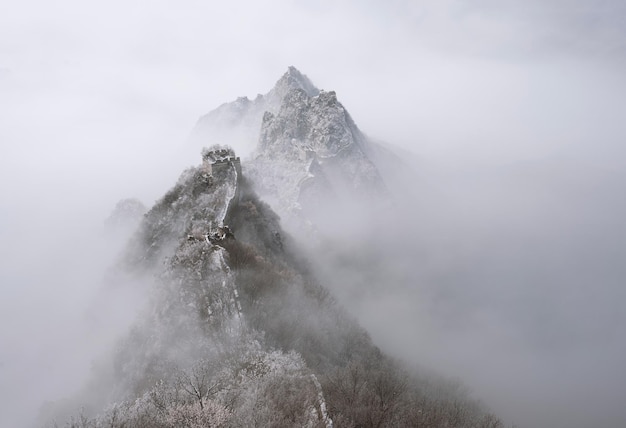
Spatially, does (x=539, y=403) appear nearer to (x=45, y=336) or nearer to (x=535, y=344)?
(x=535, y=344)

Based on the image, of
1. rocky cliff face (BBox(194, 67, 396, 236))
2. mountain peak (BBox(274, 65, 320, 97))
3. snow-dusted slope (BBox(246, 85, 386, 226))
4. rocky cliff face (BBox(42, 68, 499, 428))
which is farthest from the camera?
mountain peak (BBox(274, 65, 320, 97))

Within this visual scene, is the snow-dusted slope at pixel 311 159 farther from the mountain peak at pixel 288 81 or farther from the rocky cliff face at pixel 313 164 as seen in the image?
the mountain peak at pixel 288 81

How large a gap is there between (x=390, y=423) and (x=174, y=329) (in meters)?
22.5

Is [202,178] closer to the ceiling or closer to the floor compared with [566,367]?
closer to the ceiling

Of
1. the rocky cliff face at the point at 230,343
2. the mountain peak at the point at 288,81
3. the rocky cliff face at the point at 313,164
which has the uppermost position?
the mountain peak at the point at 288,81

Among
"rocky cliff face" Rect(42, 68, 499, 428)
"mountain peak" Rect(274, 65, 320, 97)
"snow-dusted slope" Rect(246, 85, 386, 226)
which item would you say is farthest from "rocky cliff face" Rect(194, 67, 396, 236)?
"rocky cliff face" Rect(42, 68, 499, 428)

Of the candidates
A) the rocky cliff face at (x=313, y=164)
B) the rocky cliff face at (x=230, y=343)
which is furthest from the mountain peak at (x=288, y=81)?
the rocky cliff face at (x=230, y=343)

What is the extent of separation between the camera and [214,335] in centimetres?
3594

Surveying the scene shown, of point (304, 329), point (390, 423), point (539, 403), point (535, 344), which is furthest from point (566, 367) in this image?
point (390, 423)

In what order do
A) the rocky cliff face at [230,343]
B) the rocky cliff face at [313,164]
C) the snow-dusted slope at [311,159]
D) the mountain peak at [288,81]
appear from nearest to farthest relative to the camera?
the rocky cliff face at [230,343]
the rocky cliff face at [313,164]
the snow-dusted slope at [311,159]
the mountain peak at [288,81]

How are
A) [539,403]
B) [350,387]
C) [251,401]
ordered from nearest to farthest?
[251,401] → [350,387] → [539,403]

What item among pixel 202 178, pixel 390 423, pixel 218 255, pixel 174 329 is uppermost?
pixel 202 178

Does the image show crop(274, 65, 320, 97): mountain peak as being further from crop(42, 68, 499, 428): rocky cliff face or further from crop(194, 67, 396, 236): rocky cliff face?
crop(42, 68, 499, 428): rocky cliff face

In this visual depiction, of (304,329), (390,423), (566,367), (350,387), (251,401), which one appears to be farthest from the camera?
(566,367)
